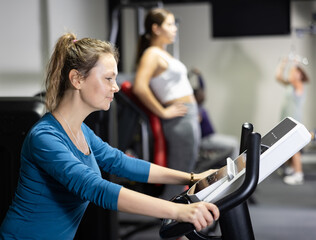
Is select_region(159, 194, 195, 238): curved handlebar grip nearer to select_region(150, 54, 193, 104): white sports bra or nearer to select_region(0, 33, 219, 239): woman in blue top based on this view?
select_region(0, 33, 219, 239): woman in blue top

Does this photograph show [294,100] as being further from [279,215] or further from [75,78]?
[75,78]

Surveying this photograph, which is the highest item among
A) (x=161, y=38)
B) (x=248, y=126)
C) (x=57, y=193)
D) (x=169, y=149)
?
(x=161, y=38)

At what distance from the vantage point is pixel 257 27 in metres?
5.54

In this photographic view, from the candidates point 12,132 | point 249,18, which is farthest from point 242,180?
point 249,18

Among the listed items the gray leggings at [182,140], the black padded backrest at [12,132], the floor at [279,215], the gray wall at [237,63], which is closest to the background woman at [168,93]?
the gray leggings at [182,140]

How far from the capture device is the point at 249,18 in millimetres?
5602

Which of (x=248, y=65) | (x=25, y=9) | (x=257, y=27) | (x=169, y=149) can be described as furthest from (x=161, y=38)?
(x=248, y=65)

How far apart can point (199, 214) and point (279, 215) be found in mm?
2993

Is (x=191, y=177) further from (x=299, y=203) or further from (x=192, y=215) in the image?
(x=299, y=203)

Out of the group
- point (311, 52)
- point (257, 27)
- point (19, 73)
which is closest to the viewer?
point (19, 73)

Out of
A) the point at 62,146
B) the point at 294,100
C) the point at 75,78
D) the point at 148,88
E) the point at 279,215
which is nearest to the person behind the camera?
the point at 62,146

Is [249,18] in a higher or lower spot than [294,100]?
higher

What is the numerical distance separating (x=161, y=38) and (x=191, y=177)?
154 cm

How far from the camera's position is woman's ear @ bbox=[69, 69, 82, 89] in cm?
133
